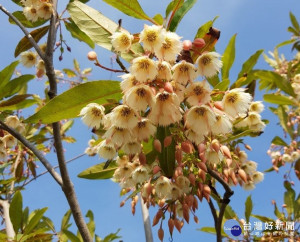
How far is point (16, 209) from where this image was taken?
2996mm

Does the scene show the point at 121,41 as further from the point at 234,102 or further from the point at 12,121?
the point at 12,121

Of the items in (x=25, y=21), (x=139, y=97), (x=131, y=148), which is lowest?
(x=131, y=148)

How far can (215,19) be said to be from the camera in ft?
6.30

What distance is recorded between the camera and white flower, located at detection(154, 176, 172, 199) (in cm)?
181

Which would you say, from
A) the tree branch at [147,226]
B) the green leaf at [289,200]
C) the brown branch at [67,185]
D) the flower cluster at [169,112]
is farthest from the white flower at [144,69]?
the green leaf at [289,200]

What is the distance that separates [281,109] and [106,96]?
3.19 metres

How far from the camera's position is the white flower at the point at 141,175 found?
186 centimetres

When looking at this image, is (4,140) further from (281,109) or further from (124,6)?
(281,109)

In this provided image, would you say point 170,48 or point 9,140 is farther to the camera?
point 9,140

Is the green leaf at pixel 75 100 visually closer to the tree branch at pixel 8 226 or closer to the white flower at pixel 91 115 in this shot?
the white flower at pixel 91 115

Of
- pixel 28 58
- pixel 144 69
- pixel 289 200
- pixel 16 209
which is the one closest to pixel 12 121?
pixel 28 58

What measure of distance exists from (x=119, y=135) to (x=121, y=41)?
468mm

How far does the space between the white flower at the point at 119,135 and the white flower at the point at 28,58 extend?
2040 millimetres

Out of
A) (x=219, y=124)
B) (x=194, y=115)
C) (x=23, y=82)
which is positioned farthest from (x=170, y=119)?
(x=23, y=82)
